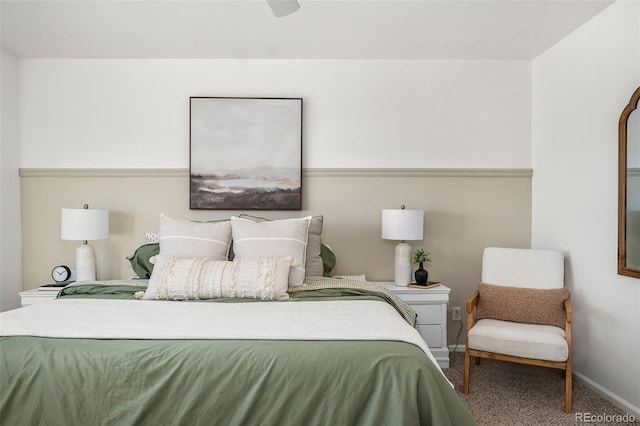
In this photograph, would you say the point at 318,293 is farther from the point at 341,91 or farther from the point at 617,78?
the point at 617,78

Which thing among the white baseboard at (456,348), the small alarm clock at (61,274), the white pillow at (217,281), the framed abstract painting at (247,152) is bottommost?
the white baseboard at (456,348)

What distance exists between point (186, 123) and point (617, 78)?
128 inches

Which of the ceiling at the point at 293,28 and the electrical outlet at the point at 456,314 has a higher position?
A: the ceiling at the point at 293,28

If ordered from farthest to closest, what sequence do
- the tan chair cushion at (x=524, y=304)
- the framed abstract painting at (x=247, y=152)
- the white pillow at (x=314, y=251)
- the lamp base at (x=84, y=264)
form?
the framed abstract painting at (x=247, y=152)
the lamp base at (x=84, y=264)
the white pillow at (x=314, y=251)
the tan chair cushion at (x=524, y=304)

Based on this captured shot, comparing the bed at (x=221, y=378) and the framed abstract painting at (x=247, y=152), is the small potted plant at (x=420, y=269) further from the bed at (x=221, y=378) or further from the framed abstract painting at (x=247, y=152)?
the bed at (x=221, y=378)

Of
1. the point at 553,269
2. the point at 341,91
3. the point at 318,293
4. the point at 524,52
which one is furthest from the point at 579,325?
the point at 341,91

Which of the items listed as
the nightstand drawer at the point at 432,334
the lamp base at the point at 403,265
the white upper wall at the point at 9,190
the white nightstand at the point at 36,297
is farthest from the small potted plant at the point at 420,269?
the white upper wall at the point at 9,190

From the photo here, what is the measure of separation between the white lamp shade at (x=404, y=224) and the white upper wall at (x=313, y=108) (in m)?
0.60

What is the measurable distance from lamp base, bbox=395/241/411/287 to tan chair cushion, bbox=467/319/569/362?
713 millimetres

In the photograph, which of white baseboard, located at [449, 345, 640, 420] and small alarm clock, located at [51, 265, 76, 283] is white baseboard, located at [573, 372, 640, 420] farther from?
small alarm clock, located at [51, 265, 76, 283]

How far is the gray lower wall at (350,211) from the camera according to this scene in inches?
151

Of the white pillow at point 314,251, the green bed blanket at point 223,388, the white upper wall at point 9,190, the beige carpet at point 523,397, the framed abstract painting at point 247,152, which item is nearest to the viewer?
the green bed blanket at point 223,388

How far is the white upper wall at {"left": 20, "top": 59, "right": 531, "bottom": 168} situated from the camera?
12.6ft

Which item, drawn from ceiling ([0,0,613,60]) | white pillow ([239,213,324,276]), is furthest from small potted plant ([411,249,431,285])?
ceiling ([0,0,613,60])
